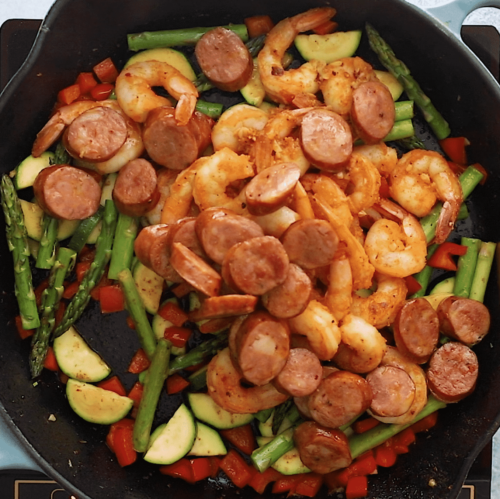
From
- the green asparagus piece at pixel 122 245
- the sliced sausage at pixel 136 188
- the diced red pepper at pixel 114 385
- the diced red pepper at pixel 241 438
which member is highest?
the sliced sausage at pixel 136 188

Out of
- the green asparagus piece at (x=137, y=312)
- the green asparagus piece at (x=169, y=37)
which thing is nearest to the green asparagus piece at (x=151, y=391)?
the green asparagus piece at (x=137, y=312)

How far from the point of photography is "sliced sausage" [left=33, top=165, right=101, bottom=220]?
10.9ft

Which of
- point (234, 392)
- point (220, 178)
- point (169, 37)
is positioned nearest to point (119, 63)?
point (169, 37)

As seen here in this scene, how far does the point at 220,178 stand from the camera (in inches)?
124

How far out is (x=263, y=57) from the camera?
3.51 metres

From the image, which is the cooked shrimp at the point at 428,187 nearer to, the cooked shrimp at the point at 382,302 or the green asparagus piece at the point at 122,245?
the cooked shrimp at the point at 382,302

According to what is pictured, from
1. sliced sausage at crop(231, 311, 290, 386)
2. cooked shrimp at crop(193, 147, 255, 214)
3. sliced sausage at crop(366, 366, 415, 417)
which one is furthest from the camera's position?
sliced sausage at crop(366, 366, 415, 417)

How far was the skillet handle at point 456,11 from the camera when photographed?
10.8 feet

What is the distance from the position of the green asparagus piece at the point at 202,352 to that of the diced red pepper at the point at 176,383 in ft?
0.25

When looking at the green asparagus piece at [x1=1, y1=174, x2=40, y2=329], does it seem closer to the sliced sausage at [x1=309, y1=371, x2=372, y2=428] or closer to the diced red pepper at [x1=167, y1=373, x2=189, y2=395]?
the diced red pepper at [x1=167, y1=373, x2=189, y2=395]

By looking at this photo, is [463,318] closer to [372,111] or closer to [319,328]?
[319,328]

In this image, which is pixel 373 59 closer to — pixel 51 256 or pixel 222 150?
pixel 222 150

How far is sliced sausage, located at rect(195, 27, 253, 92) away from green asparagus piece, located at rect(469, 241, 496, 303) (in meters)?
1.68

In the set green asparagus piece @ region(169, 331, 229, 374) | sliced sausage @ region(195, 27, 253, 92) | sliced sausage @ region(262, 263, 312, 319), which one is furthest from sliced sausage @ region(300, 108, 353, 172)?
green asparagus piece @ region(169, 331, 229, 374)
